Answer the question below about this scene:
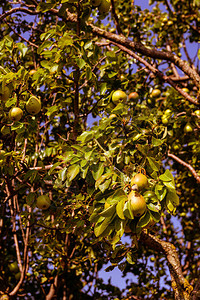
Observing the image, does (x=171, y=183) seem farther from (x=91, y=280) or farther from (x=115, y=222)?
(x=91, y=280)

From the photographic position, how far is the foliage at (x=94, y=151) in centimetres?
232

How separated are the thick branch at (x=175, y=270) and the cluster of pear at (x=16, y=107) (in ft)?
4.85

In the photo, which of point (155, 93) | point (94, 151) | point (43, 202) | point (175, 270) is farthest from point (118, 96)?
point (155, 93)

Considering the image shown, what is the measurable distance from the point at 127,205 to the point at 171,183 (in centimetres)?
30

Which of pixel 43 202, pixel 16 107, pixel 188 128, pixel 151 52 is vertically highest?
pixel 151 52

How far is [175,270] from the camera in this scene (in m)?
3.04

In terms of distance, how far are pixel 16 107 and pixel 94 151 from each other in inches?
30.9

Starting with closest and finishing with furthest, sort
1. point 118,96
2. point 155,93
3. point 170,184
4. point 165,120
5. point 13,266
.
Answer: point 170,184 < point 118,96 < point 165,120 < point 13,266 < point 155,93

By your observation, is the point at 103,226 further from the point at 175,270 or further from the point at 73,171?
the point at 175,270

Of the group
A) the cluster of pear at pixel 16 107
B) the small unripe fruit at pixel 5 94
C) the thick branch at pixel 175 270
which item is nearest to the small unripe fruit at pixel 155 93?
the thick branch at pixel 175 270

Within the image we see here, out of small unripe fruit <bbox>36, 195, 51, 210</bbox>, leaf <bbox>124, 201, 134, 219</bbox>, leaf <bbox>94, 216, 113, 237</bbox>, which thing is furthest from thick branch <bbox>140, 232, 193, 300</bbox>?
leaf <bbox>124, 201, 134, 219</bbox>

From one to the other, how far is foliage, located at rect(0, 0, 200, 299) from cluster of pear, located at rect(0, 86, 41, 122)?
0.05 feet

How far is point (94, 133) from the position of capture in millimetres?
2559

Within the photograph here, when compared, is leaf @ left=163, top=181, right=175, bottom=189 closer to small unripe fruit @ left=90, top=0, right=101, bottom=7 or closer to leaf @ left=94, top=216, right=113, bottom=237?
leaf @ left=94, top=216, right=113, bottom=237
